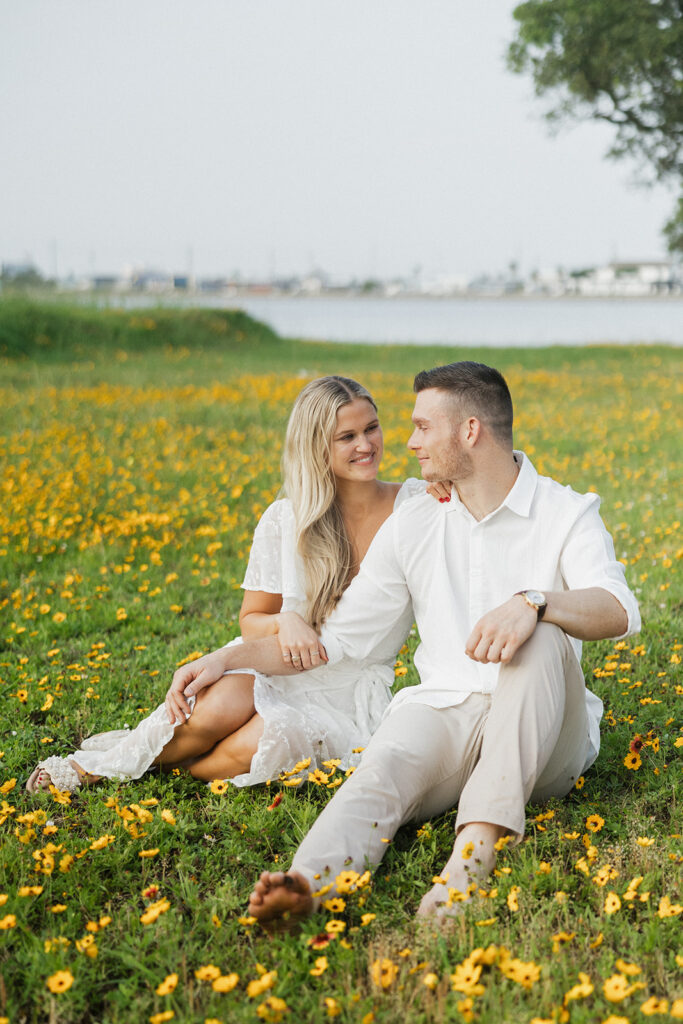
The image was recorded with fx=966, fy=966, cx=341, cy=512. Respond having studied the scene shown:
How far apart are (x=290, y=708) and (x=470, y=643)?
1.03 metres

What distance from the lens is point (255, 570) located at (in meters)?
4.00

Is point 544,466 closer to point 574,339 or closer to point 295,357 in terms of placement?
point 295,357

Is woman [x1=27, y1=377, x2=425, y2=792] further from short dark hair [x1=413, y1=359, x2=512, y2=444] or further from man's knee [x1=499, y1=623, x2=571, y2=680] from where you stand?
man's knee [x1=499, y1=623, x2=571, y2=680]

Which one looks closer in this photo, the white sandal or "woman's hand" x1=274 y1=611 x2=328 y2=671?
"woman's hand" x1=274 y1=611 x2=328 y2=671

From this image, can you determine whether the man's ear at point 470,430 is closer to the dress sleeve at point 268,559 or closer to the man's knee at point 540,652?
the man's knee at point 540,652

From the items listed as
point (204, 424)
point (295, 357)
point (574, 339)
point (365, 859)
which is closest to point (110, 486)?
point (204, 424)

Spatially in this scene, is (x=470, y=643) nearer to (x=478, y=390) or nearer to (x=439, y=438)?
(x=439, y=438)

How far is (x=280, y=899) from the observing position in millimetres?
2600

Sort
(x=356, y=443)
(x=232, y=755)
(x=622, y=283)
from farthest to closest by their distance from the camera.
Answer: (x=622, y=283) < (x=356, y=443) < (x=232, y=755)

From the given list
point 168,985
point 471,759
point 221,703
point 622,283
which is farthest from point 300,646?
point 622,283

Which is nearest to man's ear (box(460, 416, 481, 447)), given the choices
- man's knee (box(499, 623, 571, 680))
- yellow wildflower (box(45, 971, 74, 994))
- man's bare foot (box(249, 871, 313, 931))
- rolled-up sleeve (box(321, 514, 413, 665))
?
rolled-up sleeve (box(321, 514, 413, 665))

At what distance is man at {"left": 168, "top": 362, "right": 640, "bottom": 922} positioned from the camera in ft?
9.39

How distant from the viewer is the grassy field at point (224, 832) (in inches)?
97.9

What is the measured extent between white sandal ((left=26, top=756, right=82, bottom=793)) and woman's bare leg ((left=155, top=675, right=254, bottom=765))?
423mm
